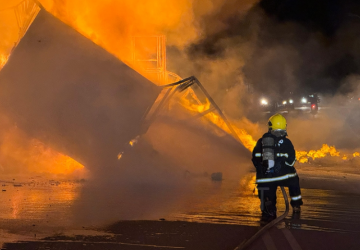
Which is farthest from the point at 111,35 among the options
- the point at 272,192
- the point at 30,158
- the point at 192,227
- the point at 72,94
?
the point at 192,227

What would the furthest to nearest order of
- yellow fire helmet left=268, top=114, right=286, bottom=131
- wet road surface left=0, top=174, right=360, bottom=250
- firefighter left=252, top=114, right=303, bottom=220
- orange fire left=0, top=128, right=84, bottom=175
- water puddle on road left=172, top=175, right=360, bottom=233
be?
orange fire left=0, top=128, right=84, bottom=175 < yellow fire helmet left=268, top=114, right=286, bottom=131 < firefighter left=252, top=114, right=303, bottom=220 < water puddle on road left=172, top=175, right=360, bottom=233 < wet road surface left=0, top=174, right=360, bottom=250

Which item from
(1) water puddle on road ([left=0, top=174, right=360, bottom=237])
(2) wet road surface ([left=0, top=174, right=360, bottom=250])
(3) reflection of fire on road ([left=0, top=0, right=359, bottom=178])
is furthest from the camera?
(3) reflection of fire on road ([left=0, top=0, right=359, bottom=178])

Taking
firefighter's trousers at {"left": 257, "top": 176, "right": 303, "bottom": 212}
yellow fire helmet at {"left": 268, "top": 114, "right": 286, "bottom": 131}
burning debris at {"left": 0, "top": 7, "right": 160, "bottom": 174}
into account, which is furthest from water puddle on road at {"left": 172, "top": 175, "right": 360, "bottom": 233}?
burning debris at {"left": 0, "top": 7, "right": 160, "bottom": 174}

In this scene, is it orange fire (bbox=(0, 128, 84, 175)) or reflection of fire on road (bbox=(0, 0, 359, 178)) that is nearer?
reflection of fire on road (bbox=(0, 0, 359, 178))

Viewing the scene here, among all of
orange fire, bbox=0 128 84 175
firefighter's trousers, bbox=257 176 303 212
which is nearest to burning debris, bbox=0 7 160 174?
orange fire, bbox=0 128 84 175

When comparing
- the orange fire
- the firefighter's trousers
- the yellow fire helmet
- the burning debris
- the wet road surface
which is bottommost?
the wet road surface

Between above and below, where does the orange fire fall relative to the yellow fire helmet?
above

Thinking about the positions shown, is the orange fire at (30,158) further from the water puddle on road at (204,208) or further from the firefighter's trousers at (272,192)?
the firefighter's trousers at (272,192)

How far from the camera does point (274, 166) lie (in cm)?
637

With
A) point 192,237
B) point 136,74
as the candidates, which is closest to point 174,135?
point 136,74

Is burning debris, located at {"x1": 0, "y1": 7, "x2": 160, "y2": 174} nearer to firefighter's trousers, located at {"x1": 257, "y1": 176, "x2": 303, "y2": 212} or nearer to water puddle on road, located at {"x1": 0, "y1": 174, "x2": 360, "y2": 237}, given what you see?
water puddle on road, located at {"x1": 0, "y1": 174, "x2": 360, "y2": 237}

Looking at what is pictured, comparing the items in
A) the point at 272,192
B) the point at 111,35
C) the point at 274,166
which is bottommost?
the point at 272,192

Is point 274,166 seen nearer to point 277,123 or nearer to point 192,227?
point 277,123

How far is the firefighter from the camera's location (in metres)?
6.21
